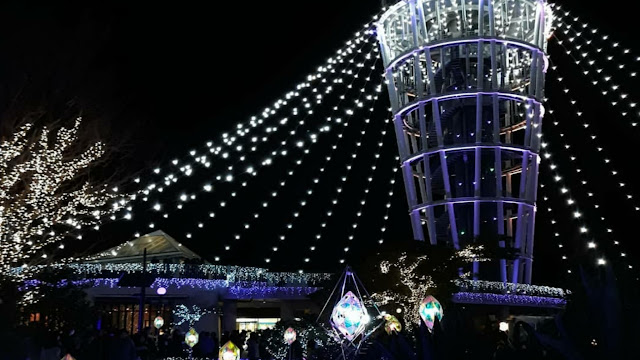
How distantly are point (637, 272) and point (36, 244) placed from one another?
14052 millimetres

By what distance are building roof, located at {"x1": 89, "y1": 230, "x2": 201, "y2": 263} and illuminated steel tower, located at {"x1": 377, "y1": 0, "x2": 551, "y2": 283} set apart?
11950 millimetres

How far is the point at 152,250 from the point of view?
30.5m

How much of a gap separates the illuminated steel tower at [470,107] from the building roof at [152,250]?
39.2ft

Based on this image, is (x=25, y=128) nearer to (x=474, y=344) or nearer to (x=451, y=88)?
(x=474, y=344)

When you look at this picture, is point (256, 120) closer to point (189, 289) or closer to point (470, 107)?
point (189, 289)

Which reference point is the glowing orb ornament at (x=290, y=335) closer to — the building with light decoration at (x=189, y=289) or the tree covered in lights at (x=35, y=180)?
the tree covered in lights at (x=35, y=180)

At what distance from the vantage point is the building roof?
98.3 ft

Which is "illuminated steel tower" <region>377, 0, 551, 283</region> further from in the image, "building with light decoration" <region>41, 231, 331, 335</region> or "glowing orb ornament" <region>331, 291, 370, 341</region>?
"glowing orb ornament" <region>331, 291, 370, 341</region>

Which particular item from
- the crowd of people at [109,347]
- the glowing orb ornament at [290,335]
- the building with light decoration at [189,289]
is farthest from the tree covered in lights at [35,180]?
the building with light decoration at [189,289]

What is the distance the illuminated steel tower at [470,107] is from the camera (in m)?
31.2

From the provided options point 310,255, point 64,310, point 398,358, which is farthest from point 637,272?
point 310,255

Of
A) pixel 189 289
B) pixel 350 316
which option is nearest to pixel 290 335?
pixel 350 316

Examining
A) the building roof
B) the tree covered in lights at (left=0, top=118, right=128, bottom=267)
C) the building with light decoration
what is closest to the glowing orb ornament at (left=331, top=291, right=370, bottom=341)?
the tree covered in lights at (left=0, top=118, right=128, bottom=267)

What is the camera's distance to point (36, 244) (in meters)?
15.7
